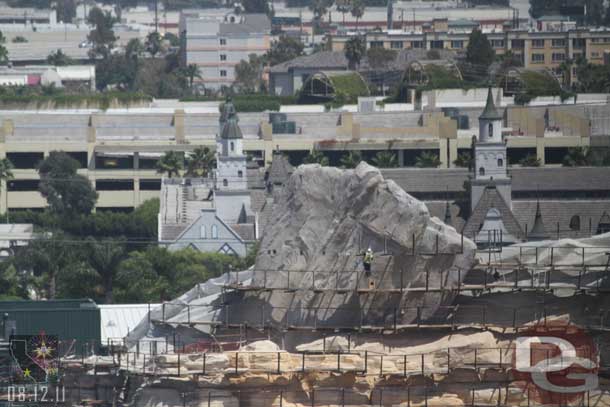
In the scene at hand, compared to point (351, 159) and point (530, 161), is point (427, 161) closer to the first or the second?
point (351, 159)

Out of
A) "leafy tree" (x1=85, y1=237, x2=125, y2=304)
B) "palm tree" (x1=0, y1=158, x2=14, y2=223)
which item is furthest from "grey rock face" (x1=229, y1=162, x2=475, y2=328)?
"palm tree" (x1=0, y1=158, x2=14, y2=223)

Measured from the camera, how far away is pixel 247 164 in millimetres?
142250

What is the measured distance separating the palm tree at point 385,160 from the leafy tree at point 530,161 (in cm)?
669

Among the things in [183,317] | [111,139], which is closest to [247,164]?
[111,139]

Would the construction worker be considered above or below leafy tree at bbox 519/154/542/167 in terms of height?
above

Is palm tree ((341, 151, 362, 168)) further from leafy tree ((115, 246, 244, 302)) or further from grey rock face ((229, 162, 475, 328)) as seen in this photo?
grey rock face ((229, 162, 475, 328))

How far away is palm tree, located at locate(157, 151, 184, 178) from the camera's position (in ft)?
500

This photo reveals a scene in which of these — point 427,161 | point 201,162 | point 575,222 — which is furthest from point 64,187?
point 575,222

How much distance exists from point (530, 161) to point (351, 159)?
369 inches

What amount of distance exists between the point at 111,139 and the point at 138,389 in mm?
106337

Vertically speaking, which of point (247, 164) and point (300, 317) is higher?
point (300, 317)

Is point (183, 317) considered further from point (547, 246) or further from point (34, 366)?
point (547, 246)

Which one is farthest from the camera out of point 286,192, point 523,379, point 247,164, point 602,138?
point 602,138

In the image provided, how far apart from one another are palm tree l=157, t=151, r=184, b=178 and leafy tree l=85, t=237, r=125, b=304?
36590 mm
